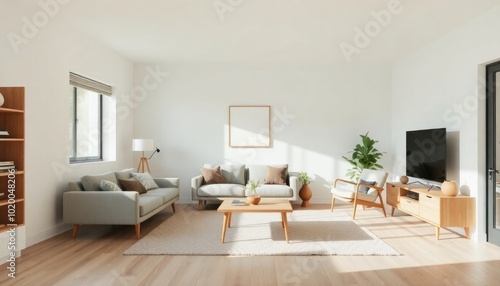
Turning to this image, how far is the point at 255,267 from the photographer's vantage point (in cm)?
342

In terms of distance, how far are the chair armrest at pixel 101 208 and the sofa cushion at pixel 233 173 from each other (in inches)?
97.1

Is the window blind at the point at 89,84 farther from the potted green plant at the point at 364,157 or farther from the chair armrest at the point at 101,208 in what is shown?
the potted green plant at the point at 364,157

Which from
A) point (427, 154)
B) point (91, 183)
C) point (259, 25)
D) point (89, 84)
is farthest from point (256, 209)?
point (89, 84)

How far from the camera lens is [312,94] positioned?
723cm

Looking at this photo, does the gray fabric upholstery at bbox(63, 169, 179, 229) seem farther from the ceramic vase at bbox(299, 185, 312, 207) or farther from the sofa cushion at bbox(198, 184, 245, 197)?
the ceramic vase at bbox(299, 185, 312, 207)

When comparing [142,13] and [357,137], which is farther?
[357,137]

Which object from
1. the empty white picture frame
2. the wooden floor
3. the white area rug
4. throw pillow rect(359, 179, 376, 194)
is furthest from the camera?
the empty white picture frame

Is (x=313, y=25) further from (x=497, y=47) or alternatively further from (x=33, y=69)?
(x=33, y=69)

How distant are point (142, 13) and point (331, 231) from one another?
Result: 12.3 ft

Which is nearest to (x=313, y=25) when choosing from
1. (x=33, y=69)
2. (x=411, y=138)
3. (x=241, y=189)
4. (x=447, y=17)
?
(x=447, y=17)

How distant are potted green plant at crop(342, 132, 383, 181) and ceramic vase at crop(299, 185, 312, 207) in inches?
35.0

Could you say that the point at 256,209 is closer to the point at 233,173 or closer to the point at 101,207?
the point at 101,207

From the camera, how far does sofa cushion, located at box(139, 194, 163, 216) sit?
461 cm

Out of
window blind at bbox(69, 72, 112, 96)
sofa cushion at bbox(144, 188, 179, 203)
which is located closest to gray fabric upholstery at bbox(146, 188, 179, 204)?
sofa cushion at bbox(144, 188, 179, 203)
